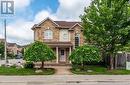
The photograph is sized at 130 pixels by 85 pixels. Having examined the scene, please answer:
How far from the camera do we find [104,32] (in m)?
42.7

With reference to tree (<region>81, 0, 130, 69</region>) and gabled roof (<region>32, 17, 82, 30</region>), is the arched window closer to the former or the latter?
gabled roof (<region>32, 17, 82, 30</region>)

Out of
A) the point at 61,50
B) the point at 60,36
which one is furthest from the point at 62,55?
the point at 60,36

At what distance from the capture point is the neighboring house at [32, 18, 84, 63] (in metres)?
53.7

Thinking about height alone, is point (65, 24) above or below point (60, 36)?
above

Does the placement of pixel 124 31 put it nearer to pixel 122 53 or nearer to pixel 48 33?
pixel 122 53

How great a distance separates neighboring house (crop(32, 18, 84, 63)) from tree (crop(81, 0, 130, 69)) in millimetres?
9818

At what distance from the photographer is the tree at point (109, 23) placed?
140ft

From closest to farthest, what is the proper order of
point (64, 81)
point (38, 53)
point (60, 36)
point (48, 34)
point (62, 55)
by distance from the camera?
point (64, 81)
point (38, 53)
point (48, 34)
point (60, 36)
point (62, 55)

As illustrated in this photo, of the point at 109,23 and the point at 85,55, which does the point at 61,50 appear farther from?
the point at 109,23

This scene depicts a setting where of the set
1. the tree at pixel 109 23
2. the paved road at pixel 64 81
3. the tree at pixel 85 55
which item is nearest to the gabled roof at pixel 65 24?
the tree at pixel 109 23

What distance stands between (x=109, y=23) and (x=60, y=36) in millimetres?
13368

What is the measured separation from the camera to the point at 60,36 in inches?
2148

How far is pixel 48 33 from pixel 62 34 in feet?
7.28

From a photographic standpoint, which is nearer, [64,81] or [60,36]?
[64,81]
